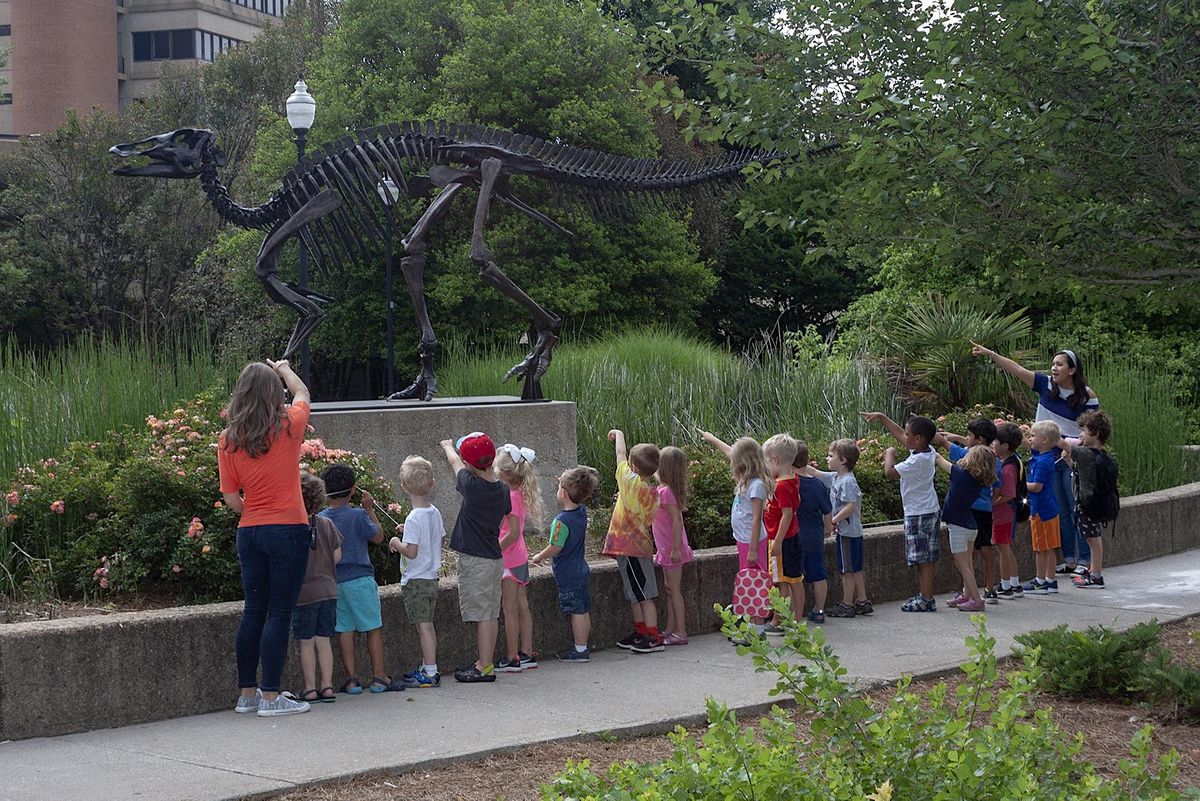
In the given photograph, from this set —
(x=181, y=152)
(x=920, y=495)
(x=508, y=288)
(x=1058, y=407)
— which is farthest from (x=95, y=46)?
(x=920, y=495)

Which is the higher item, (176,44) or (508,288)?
(176,44)

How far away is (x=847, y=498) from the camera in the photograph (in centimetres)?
979

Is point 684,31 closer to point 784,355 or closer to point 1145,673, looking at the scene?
point 1145,673

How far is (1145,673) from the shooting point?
22.8 feet

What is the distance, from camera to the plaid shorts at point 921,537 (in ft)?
32.4

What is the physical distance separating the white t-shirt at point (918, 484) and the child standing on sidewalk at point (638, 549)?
2164mm

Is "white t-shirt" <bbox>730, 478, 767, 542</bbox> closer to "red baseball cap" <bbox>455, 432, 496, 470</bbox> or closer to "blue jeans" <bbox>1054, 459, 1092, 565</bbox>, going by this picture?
"red baseball cap" <bbox>455, 432, 496, 470</bbox>

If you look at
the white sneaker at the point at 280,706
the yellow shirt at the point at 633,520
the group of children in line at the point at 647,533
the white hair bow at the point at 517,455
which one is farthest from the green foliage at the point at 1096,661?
the white sneaker at the point at 280,706

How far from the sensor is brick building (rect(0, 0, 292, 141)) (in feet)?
187

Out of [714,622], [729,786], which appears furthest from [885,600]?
[729,786]

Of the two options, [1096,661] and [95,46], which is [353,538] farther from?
[95,46]

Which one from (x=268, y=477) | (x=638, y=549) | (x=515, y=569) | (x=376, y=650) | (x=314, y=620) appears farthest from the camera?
(x=638, y=549)

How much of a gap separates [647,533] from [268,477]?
276cm

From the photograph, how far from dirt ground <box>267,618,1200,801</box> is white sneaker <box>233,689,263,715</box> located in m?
1.47
